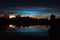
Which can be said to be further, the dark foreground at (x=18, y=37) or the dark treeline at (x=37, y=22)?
the dark foreground at (x=18, y=37)

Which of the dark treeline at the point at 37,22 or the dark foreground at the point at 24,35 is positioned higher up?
the dark treeline at the point at 37,22

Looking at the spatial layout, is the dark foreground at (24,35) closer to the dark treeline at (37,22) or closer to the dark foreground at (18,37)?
the dark foreground at (18,37)

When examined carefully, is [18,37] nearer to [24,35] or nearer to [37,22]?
[24,35]

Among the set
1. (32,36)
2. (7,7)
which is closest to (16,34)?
(32,36)

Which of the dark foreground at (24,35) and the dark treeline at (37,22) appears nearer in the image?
the dark treeline at (37,22)

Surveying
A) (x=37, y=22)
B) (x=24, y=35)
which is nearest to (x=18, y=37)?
(x=24, y=35)

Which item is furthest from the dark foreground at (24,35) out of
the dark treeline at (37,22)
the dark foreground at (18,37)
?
the dark treeline at (37,22)

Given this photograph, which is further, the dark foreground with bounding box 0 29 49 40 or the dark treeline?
the dark foreground with bounding box 0 29 49 40

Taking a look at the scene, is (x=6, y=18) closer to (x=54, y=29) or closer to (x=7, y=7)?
(x=7, y=7)

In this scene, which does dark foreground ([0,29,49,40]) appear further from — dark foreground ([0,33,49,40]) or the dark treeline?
the dark treeline

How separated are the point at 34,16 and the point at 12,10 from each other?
0.22m

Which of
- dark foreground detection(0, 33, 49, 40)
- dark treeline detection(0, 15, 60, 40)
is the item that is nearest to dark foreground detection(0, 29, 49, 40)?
dark foreground detection(0, 33, 49, 40)

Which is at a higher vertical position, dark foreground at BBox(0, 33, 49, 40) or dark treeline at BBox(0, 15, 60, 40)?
dark treeline at BBox(0, 15, 60, 40)

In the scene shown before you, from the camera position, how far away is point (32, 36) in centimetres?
145
